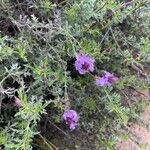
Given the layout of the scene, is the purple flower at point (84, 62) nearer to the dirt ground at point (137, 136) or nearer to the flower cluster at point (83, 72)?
the flower cluster at point (83, 72)

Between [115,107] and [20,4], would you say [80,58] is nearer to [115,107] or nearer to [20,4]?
[115,107]

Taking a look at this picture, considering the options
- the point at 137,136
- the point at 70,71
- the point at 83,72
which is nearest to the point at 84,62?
the point at 83,72

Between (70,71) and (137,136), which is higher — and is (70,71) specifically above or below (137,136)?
above

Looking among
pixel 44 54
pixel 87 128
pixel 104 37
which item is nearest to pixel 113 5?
pixel 104 37

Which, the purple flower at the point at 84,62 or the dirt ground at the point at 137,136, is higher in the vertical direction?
the purple flower at the point at 84,62

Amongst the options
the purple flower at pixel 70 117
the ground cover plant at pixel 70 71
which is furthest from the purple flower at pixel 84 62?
the purple flower at pixel 70 117

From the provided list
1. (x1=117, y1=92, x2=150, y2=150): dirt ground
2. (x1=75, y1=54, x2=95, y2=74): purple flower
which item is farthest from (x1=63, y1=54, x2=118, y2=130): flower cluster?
(x1=117, y1=92, x2=150, y2=150): dirt ground

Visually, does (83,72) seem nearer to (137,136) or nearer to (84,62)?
(84,62)

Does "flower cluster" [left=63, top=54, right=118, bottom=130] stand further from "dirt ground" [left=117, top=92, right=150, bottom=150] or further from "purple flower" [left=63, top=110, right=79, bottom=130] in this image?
"dirt ground" [left=117, top=92, right=150, bottom=150]
